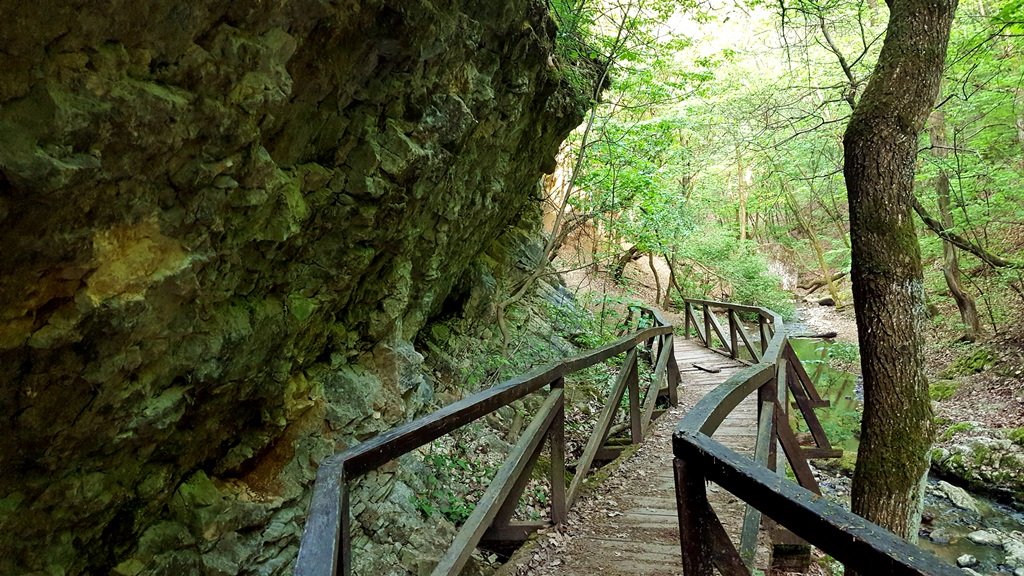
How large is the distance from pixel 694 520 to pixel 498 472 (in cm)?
144

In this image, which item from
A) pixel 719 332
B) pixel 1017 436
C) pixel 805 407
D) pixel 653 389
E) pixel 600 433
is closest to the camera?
pixel 600 433

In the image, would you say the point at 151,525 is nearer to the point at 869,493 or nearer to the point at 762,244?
the point at 869,493

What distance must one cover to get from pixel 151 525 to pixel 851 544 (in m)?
3.62

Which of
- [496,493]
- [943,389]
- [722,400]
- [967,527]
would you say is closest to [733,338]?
[943,389]

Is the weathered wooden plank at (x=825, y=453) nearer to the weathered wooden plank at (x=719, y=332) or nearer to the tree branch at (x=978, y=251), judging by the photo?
the tree branch at (x=978, y=251)

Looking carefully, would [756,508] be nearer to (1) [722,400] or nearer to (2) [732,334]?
(1) [722,400]

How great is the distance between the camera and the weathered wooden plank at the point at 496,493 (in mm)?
2553

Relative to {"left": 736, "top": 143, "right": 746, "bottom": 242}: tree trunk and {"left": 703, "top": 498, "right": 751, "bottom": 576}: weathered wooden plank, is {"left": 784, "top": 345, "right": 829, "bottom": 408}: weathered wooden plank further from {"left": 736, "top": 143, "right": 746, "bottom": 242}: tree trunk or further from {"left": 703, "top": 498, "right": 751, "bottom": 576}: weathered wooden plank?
{"left": 736, "top": 143, "right": 746, "bottom": 242}: tree trunk

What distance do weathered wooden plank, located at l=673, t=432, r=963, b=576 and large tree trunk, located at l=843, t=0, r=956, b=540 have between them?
2.37 meters

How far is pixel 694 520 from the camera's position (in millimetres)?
1886

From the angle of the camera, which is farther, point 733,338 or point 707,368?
point 733,338

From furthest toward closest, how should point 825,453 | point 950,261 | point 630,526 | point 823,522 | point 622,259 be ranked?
point 622,259, point 950,261, point 825,453, point 630,526, point 823,522

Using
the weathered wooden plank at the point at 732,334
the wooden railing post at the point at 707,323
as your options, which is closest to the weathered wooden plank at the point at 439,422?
the weathered wooden plank at the point at 732,334

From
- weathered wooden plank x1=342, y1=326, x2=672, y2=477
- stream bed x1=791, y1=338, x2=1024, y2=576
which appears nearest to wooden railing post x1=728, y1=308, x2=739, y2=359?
stream bed x1=791, y1=338, x2=1024, y2=576
